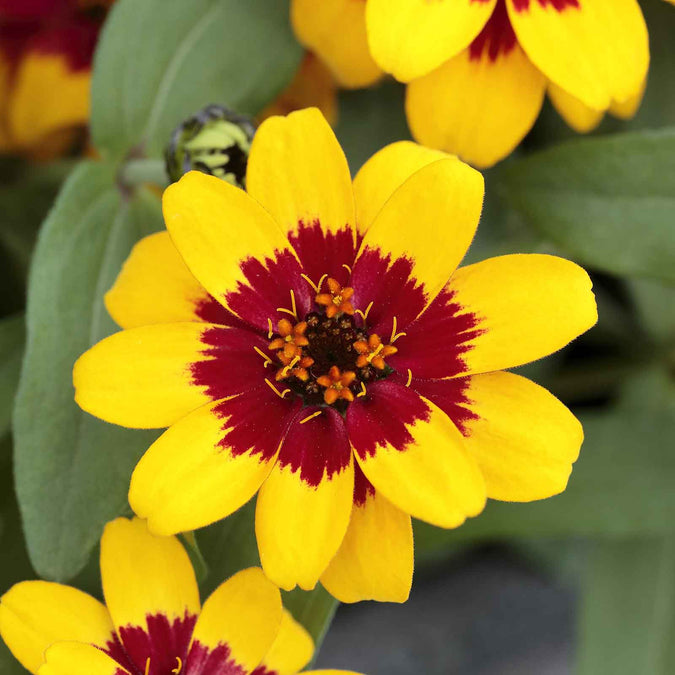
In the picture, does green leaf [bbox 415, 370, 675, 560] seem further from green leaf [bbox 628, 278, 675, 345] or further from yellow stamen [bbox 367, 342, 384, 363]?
yellow stamen [bbox 367, 342, 384, 363]

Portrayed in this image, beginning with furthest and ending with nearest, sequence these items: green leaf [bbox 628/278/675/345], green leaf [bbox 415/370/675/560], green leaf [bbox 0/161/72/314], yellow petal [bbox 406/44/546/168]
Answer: green leaf [bbox 628/278/675/345] < green leaf [bbox 0/161/72/314] < green leaf [bbox 415/370/675/560] < yellow petal [bbox 406/44/546/168]

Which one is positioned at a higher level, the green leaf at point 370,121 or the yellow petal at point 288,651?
the green leaf at point 370,121

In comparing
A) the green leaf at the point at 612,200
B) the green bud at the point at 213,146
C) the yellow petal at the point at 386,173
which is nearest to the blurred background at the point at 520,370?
the green leaf at the point at 612,200

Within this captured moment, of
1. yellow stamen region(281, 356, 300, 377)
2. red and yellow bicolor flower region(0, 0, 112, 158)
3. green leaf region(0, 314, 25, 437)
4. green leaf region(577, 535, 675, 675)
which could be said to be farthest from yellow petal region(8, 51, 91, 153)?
green leaf region(577, 535, 675, 675)

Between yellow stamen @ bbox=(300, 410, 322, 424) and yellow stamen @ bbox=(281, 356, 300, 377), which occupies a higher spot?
yellow stamen @ bbox=(281, 356, 300, 377)

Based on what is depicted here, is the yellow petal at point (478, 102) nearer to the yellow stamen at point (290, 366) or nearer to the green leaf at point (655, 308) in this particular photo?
the yellow stamen at point (290, 366)

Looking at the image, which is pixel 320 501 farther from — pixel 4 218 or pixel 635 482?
pixel 4 218

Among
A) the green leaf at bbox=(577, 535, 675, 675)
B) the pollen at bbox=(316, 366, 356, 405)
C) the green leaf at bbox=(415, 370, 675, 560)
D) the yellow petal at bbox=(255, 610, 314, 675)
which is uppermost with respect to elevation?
the pollen at bbox=(316, 366, 356, 405)
